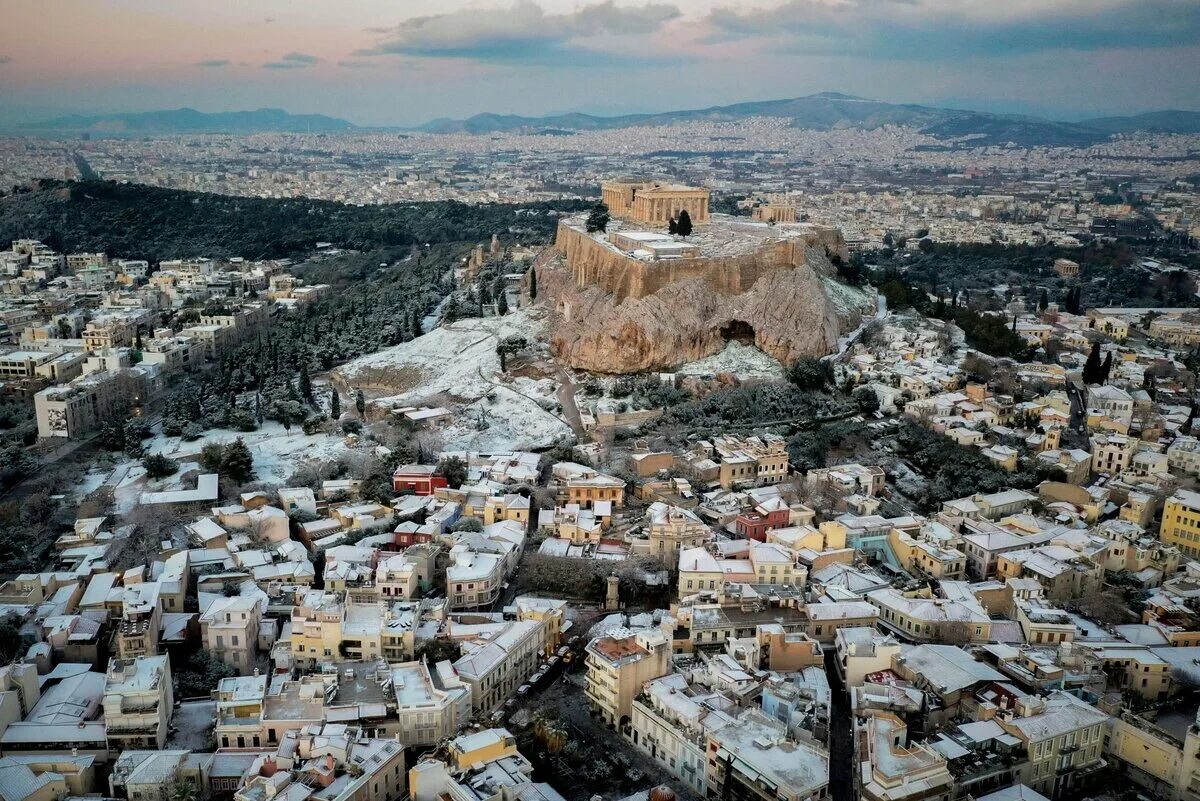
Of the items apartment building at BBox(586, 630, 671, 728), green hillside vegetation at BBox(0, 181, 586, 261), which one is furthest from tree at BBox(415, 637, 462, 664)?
green hillside vegetation at BBox(0, 181, 586, 261)

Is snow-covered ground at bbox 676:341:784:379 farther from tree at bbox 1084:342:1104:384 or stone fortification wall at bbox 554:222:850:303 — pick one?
tree at bbox 1084:342:1104:384

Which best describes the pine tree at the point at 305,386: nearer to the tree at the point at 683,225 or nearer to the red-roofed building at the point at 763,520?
the tree at the point at 683,225

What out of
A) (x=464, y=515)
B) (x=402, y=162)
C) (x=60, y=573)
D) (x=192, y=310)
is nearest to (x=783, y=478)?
(x=464, y=515)

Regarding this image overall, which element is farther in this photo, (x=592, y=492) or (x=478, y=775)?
(x=592, y=492)

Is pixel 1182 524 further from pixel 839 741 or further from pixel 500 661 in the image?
pixel 500 661

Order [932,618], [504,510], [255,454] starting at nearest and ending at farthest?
[932,618], [504,510], [255,454]

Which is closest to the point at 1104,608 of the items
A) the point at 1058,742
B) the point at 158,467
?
the point at 1058,742

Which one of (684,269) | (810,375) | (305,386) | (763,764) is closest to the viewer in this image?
(763,764)
